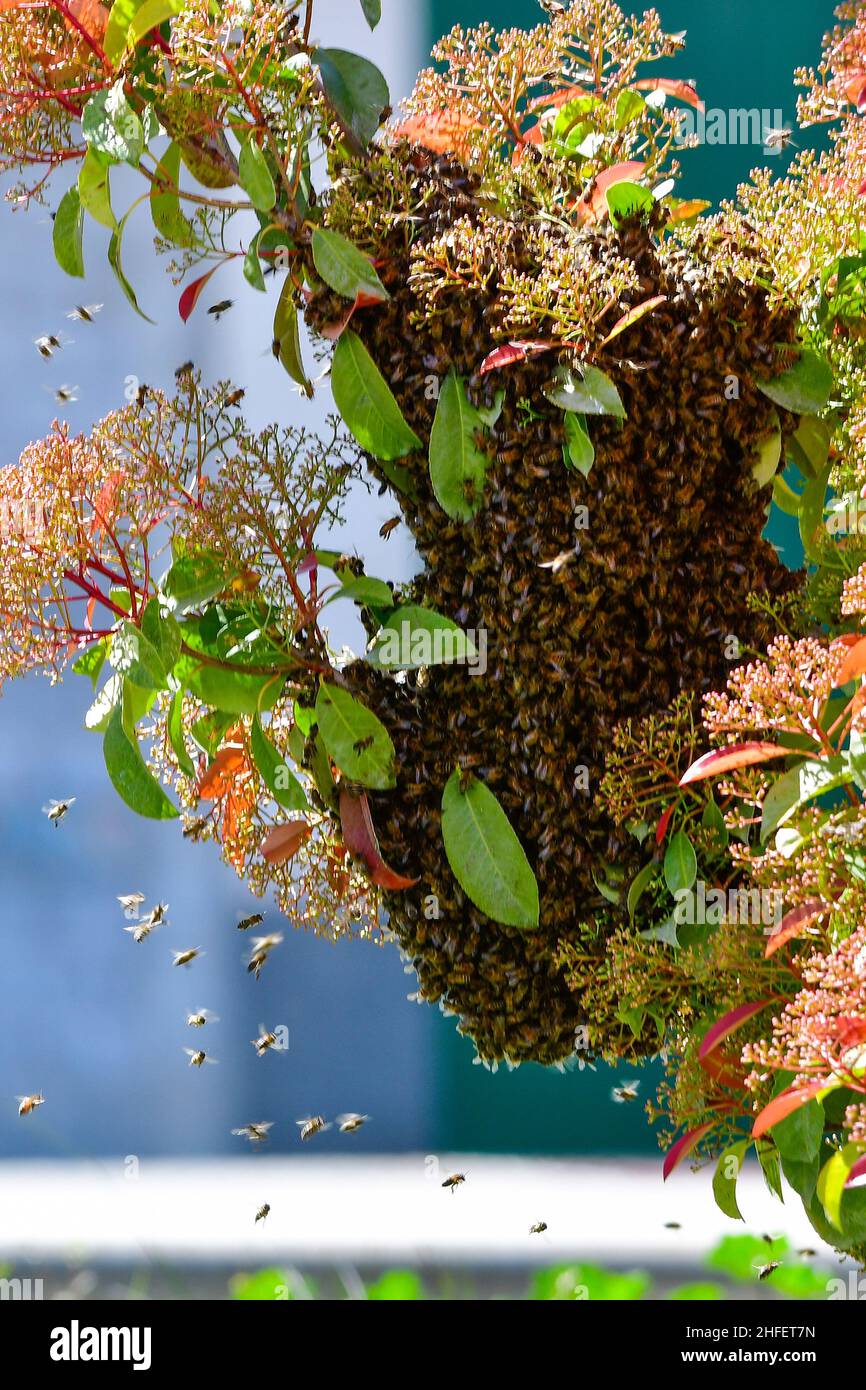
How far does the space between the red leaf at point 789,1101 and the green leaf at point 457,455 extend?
40 centimetres

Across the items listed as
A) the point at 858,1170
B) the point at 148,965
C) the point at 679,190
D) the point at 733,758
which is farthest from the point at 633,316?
the point at 148,965

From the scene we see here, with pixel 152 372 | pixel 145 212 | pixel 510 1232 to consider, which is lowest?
pixel 510 1232

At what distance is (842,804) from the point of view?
78 cm

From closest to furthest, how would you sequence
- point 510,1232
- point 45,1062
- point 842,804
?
point 842,804 → point 510,1232 → point 45,1062

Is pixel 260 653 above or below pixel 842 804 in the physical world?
above

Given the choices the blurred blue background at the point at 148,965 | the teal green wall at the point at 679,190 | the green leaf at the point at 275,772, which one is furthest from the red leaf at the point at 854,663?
the blurred blue background at the point at 148,965

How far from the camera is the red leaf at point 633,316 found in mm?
815

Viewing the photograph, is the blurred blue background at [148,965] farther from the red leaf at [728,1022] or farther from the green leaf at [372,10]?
the red leaf at [728,1022]

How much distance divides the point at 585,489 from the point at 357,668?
0.20m

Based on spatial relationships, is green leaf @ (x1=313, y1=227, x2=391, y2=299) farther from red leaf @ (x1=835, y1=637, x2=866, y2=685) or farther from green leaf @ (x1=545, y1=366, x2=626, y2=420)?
red leaf @ (x1=835, y1=637, x2=866, y2=685)

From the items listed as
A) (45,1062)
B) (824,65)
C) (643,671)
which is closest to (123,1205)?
(45,1062)

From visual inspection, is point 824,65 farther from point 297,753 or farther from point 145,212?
point 145,212

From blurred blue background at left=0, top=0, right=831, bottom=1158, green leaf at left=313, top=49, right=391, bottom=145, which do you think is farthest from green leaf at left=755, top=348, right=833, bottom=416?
blurred blue background at left=0, top=0, right=831, bottom=1158

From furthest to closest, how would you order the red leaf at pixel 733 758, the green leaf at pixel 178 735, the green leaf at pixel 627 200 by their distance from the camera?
the green leaf at pixel 178 735
the green leaf at pixel 627 200
the red leaf at pixel 733 758
